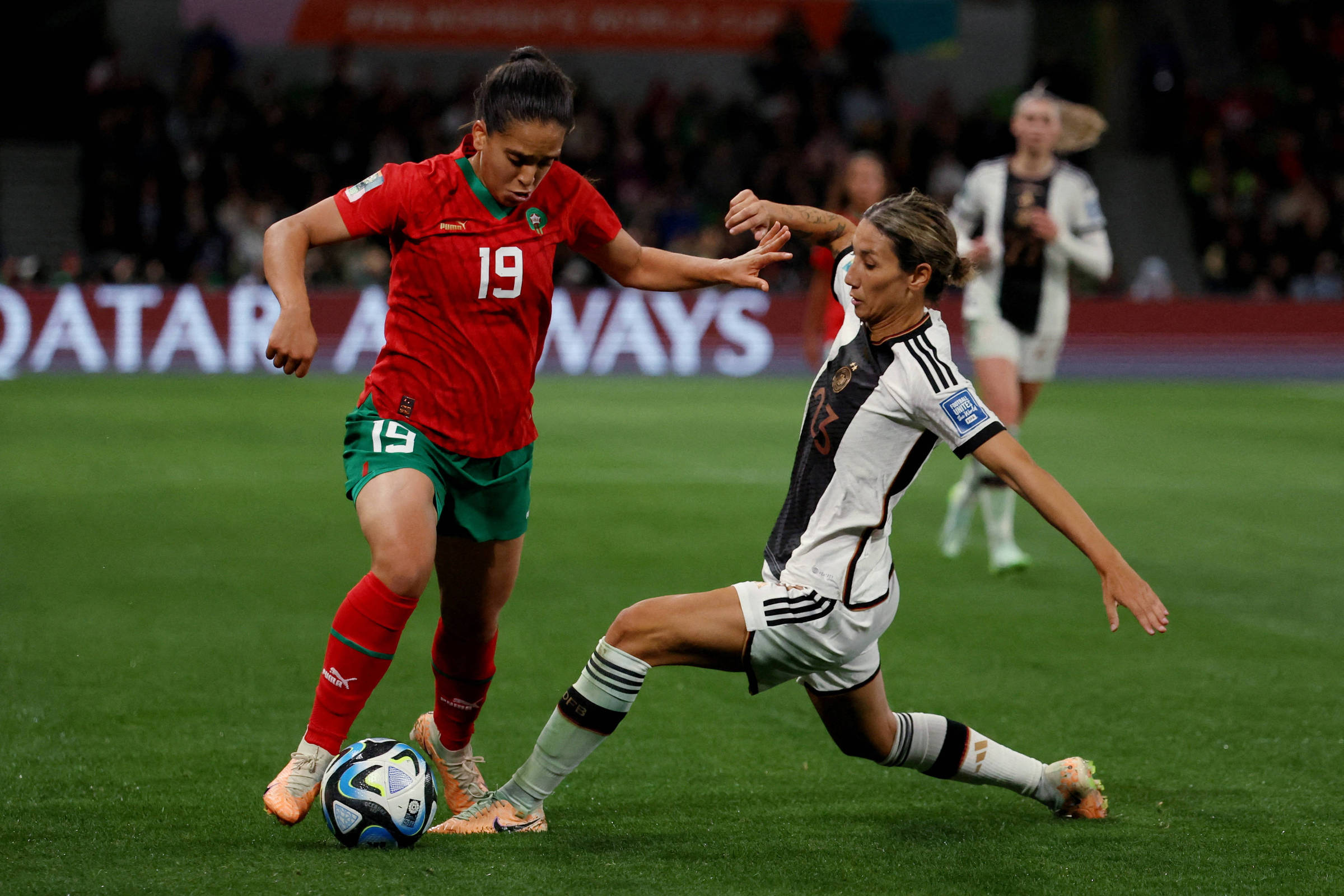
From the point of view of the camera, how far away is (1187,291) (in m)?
24.6

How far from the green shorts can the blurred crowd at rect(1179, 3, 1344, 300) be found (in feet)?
62.1

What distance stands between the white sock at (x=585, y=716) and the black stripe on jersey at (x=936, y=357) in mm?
1018

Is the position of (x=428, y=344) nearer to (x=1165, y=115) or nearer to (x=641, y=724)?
(x=641, y=724)

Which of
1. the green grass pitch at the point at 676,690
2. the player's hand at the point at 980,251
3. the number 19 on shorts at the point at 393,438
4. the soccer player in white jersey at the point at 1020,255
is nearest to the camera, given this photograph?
the green grass pitch at the point at 676,690

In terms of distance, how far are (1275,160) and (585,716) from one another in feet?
74.3

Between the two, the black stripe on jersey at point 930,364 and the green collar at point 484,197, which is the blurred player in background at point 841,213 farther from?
the black stripe on jersey at point 930,364

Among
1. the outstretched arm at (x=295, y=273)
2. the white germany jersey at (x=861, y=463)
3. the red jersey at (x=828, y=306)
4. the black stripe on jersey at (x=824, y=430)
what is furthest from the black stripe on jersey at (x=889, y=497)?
the red jersey at (x=828, y=306)

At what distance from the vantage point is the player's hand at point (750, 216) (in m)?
4.40

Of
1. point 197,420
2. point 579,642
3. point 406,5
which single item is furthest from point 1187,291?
point 579,642

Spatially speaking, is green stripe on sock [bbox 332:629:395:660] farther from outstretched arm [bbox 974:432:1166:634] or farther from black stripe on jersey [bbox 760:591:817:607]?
outstretched arm [bbox 974:432:1166:634]

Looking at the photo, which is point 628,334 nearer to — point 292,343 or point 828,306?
point 828,306

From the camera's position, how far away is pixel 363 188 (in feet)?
13.5

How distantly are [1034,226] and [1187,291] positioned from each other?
1781 cm

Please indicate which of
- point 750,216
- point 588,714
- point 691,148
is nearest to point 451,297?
point 750,216
